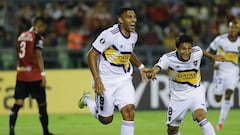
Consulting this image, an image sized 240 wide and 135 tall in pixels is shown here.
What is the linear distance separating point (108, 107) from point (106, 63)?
2.14 feet

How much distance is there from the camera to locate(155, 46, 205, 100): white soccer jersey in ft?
34.1

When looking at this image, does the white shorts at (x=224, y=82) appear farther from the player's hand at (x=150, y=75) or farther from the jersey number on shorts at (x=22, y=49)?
the player's hand at (x=150, y=75)

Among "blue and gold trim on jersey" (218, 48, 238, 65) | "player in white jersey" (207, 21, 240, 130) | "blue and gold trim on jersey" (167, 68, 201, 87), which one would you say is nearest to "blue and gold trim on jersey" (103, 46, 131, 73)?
"blue and gold trim on jersey" (167, 68, 201, 87)

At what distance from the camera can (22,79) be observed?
12.6 meters

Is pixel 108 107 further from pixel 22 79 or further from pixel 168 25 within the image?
pixel 168 25

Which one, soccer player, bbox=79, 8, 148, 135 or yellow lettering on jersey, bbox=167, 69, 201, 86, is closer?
soccer player, bbox=79, 8, 148, 135

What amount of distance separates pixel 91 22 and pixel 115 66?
9.62 m

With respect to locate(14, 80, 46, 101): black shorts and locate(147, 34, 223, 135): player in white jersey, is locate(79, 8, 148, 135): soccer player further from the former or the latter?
locate(14, 80, 46, 101): black shorts

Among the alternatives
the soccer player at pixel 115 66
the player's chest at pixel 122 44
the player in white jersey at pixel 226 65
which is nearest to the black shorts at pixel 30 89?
the soccer player at pixel 115 66

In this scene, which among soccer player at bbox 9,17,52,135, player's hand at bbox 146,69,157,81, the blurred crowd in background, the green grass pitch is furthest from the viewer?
the blurred crowd in background

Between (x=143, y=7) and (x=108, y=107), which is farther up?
(x=143, y=7)

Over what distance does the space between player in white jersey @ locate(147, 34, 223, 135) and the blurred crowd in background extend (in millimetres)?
8602

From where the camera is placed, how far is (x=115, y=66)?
10.2m

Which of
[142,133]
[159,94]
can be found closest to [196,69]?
[142,133]
